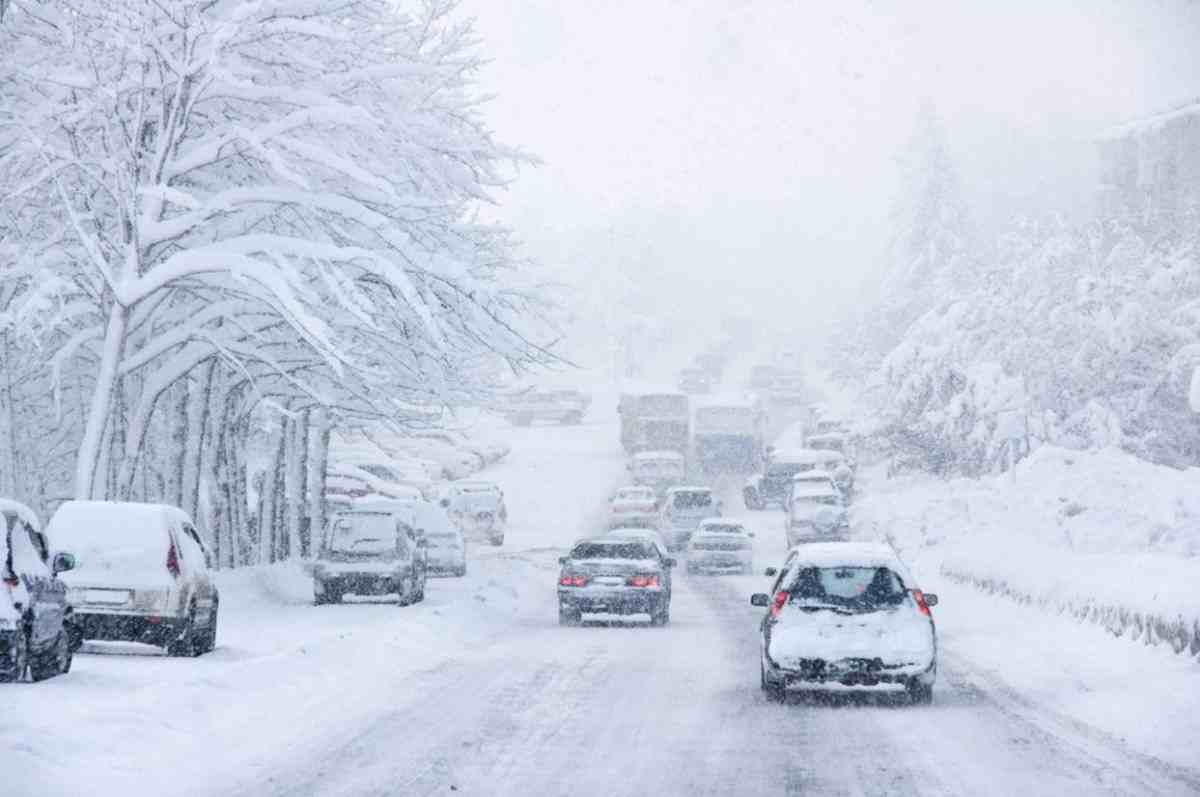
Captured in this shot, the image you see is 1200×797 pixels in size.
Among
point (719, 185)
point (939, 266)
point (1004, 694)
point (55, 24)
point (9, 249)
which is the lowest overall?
point (1004, 694)

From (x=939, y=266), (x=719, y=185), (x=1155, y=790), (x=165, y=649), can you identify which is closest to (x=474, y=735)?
(x=1155, y=790)

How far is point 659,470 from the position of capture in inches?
2965

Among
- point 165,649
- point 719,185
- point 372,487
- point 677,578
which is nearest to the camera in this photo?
point 165,649

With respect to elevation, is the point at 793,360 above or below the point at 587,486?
above

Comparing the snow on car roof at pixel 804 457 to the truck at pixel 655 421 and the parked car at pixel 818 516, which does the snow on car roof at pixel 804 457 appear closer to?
the truck at pixel 655 421

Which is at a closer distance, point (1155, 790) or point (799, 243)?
point (1155, 790)

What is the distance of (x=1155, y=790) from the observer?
1227 cm

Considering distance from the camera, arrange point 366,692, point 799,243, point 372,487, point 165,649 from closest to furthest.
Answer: point 366,692 → point 165,649 → point 372,487 → point 799,243

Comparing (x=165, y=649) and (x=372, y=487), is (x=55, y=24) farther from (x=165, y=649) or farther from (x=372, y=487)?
(x=372, y=487)

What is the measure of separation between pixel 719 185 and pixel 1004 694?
174 metres

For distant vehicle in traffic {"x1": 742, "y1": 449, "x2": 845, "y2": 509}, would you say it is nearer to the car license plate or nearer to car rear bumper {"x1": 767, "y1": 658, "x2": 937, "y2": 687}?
the car license plate

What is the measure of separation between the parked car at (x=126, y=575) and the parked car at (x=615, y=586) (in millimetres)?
10411

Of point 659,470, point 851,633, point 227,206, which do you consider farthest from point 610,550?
point 659,470

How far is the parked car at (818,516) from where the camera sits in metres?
55.8
